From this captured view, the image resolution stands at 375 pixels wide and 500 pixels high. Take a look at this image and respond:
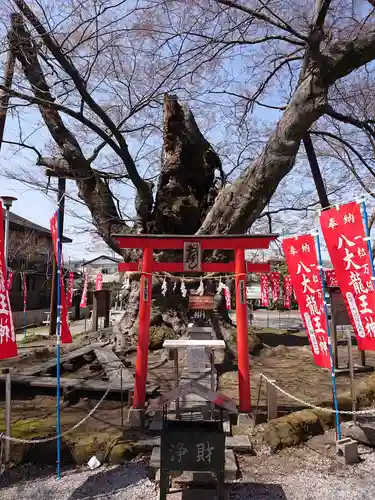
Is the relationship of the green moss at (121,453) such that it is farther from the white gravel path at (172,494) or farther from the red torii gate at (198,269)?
the red torii gate at (198,269)

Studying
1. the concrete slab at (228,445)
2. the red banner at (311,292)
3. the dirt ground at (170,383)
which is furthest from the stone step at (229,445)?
the red banner at (311,292)

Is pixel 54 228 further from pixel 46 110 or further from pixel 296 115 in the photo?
pixel 46 110

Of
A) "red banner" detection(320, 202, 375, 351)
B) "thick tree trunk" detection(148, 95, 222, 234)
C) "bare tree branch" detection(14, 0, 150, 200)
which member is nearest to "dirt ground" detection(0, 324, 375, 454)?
"red banner" detection(320, 202, 375, 351)

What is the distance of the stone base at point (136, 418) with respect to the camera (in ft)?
19.8

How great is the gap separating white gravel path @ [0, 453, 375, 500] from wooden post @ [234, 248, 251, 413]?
1.53 meters

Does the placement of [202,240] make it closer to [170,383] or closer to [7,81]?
[170,383]

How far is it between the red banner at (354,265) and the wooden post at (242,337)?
194cm

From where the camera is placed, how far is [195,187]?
13.8 m

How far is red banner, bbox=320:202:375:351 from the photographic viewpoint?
15.8 feet

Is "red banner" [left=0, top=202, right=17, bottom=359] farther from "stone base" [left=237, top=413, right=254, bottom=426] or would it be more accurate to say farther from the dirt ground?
"stone base" [left=237, top=413, right=254, bottom=426]

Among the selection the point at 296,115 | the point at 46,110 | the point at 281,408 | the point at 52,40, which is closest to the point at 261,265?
the point at 281,408

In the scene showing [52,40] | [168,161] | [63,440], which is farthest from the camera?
[168,161]

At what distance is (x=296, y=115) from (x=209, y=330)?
532cm

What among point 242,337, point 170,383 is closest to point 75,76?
point 242,337
